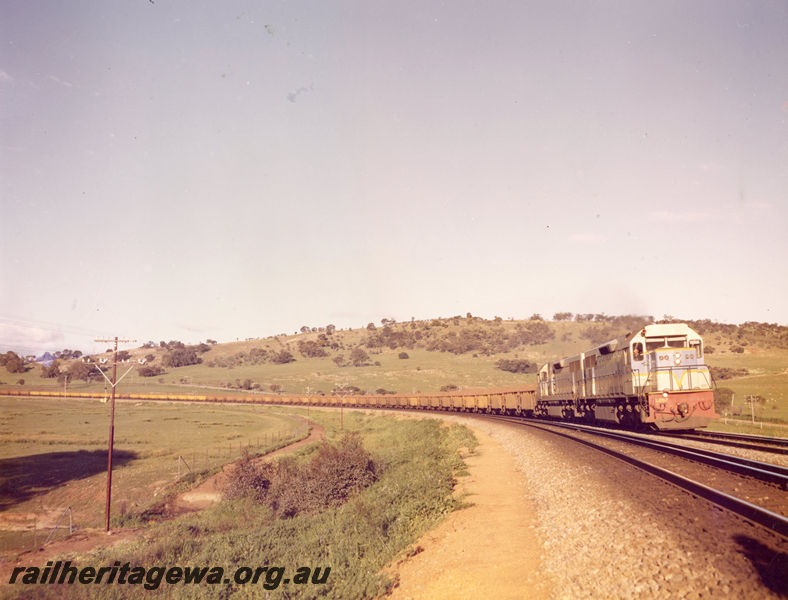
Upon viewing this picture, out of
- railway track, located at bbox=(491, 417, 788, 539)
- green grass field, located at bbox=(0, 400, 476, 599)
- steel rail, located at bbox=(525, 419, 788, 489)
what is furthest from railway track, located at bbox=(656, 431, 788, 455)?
green grass field, located at bbox=(0, 400, 476, 599)

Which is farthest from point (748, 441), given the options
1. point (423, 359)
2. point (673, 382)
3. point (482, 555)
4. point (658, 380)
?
point (423, 359)

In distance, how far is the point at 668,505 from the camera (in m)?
9.38

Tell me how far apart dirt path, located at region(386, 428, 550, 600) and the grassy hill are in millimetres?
30548

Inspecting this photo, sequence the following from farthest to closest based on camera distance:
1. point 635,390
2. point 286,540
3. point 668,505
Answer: point 635,390
point 286,540
point 668,505

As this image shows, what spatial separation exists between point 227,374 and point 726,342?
123 m

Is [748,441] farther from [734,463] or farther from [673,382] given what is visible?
[734,463]

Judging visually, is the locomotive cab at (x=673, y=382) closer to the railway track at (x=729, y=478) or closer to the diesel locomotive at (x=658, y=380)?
the diesel locomotive at (x=658, y=380)

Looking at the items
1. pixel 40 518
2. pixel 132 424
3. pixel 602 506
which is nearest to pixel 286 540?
pixel 602 506

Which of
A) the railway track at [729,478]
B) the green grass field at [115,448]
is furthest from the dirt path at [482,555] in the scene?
the green grass field at [115,448]

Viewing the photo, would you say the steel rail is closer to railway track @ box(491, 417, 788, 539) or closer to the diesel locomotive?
railway track @ box(491, 417, 788, 539)

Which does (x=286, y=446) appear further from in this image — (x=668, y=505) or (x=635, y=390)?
(x=668, y=505)

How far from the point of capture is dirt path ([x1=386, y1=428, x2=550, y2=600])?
316 inches

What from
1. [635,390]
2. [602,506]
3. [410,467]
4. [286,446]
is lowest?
[286,446]

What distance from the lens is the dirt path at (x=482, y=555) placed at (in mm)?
8031
